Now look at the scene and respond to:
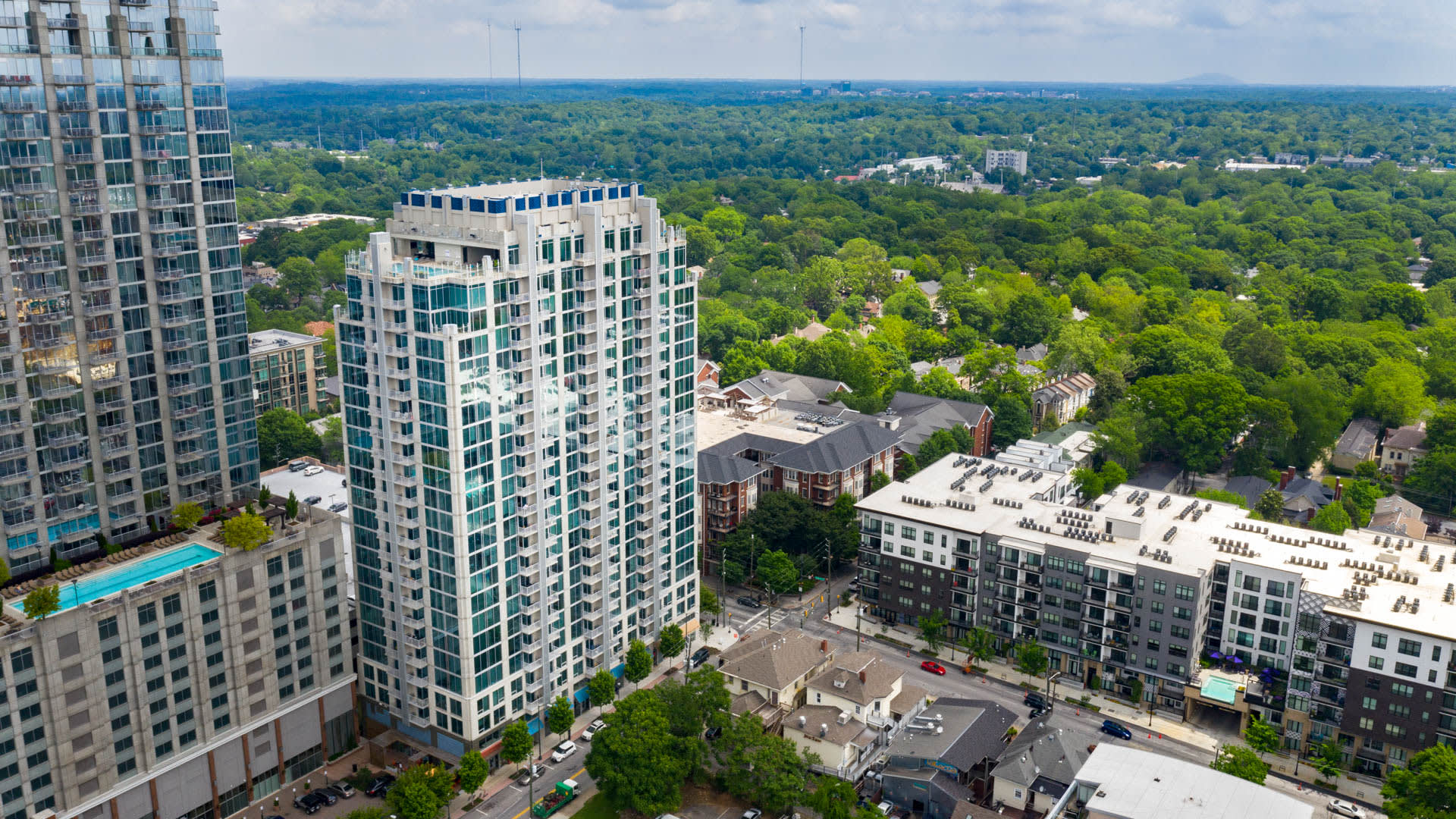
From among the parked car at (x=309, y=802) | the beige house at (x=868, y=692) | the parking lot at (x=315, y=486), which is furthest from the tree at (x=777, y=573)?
the parked car at (x=309, y=802)

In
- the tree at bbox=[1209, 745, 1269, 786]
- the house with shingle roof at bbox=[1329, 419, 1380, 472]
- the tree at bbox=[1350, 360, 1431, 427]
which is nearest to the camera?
the tree at bbox=[1209, 745, 1269, 786]

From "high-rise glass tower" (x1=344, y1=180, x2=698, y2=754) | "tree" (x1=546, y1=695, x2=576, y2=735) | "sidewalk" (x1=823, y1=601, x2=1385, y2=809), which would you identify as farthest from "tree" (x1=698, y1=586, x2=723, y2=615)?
"tree" (x1=546, y1=695, x2=576, y2=735)

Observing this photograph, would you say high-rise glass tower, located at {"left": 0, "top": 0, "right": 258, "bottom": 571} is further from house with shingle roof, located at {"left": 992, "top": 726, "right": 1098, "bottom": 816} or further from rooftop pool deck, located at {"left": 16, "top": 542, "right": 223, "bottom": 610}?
house with shingle roof, located at {"left": 992, "top": 726, "right": 1098, "bottom": 816}

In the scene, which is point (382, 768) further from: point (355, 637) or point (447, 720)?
→ point (355, 637)

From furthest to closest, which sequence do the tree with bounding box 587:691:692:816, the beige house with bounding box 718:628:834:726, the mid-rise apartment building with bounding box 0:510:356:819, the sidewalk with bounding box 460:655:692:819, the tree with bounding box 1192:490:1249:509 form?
the tree with bounding box 1192:490:1249:509, the beige house with bounding box 718:628:834:726, the sidewalk with bounding box 460:655:692:819, the tree with bounding box 587:691:692:816, the mid-rise apartment building with bounding box 0:510:356:819

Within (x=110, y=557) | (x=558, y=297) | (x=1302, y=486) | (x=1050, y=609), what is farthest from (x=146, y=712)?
(x=1302, y=486)

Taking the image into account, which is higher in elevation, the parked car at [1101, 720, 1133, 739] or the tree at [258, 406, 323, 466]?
the tree at [258, 406, 323, 466]
